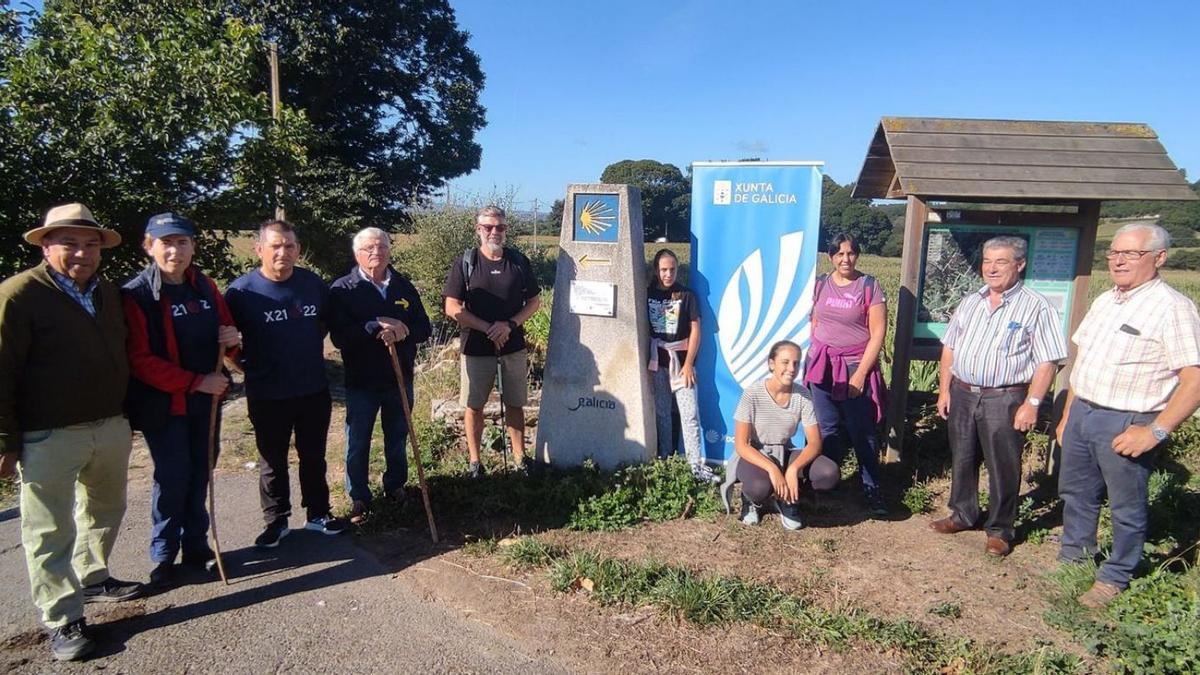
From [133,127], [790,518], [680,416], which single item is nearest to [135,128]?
[133,127]

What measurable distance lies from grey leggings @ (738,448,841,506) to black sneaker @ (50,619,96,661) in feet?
12.1

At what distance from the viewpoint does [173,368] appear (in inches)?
140

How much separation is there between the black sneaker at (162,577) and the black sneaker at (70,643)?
549 mm

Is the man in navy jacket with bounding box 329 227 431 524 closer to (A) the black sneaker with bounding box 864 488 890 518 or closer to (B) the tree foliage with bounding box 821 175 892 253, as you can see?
(A) the black sneaker with bounding box 864 488 890 518

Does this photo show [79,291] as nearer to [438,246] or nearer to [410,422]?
[410,422]

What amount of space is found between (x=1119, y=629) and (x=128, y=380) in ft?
16.7

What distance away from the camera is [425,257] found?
46.3ft

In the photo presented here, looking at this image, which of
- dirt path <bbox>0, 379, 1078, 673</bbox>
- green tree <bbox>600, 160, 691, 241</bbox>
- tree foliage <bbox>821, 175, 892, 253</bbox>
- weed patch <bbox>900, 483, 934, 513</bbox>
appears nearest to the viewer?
dirt path <bbox>0, 379, 1078, 673</bbox>

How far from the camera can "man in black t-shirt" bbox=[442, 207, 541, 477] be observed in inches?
191

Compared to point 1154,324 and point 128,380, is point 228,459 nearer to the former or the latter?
point 128,380

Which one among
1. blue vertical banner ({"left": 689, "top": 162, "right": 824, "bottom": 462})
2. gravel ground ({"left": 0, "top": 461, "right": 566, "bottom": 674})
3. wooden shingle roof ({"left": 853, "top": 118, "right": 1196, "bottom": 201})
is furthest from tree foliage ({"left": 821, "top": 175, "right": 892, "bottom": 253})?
gravel ground ({"left": 0, "top": 461, "right": 566, "bottom": 674})

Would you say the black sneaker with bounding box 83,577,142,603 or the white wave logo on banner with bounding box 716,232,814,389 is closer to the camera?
the black sneaker with bounding box 83,577,142,603

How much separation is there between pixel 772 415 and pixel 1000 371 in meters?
1.38

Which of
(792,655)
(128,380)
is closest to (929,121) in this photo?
(792,655)
